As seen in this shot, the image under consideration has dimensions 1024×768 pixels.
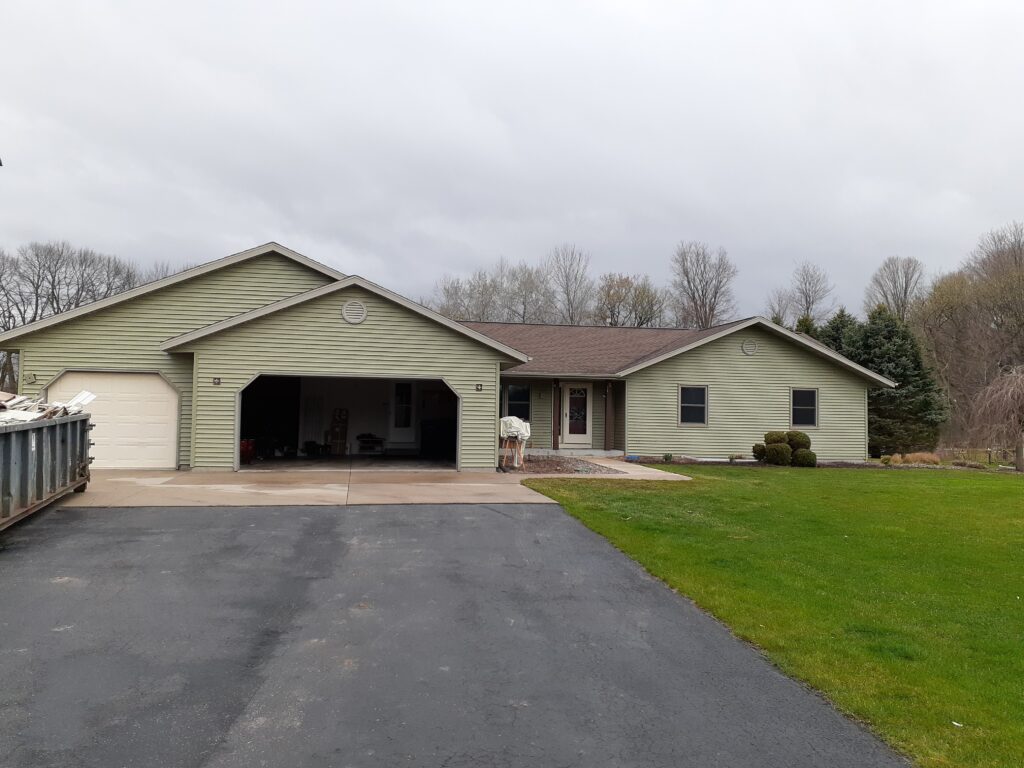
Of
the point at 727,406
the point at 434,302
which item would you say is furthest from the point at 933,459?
the point at 434,302

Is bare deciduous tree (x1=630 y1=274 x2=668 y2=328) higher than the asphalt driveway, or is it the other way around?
bare deciduous tree (x1=630 y1=274 x2=668 y2=328)

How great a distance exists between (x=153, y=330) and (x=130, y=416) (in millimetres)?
1900

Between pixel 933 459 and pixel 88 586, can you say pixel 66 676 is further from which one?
pixel 933 459

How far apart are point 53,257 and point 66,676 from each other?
143 ft

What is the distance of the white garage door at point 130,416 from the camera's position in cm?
1423

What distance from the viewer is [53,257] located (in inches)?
1554

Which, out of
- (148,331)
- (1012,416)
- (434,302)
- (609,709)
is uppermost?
(434,302)

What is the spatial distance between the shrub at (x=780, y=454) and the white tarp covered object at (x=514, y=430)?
7308 millimetres

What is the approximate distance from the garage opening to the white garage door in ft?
9.07

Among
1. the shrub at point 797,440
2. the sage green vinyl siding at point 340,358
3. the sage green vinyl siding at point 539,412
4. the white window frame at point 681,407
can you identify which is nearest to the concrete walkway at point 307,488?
the sage green vinyl siding at point 340,358

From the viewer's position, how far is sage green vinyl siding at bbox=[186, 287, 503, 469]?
45.5ft

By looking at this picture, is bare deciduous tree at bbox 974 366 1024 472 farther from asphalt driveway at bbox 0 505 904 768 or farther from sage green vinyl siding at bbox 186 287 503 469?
asphalt driveway at bbox 0 505 904 768

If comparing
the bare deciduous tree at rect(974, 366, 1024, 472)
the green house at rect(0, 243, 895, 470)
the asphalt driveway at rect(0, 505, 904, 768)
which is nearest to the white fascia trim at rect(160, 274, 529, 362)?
the green house at rect(0, 243, 895, 470)

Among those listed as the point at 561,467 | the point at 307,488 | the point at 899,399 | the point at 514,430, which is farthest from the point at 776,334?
the point at 307,488
